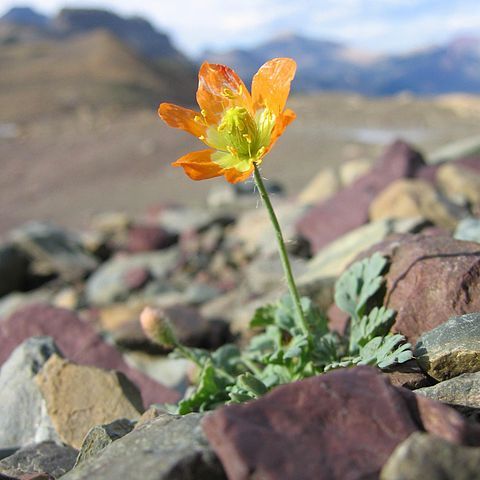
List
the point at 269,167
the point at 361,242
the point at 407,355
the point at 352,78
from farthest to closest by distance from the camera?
1. the point at 352,78
2. the point at 269,167
3. the point at 361,242
4. the point at 407,355

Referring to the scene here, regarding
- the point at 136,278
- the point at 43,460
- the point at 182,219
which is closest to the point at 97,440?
the point at 43,460

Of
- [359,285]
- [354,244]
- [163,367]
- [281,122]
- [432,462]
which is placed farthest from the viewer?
[163,367]

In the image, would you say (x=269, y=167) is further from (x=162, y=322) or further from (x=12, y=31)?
(x=12, y=31)

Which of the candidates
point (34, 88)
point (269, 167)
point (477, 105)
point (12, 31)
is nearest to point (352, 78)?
point (12, 31)

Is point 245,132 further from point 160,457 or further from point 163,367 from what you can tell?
point 163,367

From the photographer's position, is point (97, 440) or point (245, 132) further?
point (245, 132)

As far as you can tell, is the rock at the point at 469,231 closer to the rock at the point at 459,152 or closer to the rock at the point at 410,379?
the rock at the point at 410,379
